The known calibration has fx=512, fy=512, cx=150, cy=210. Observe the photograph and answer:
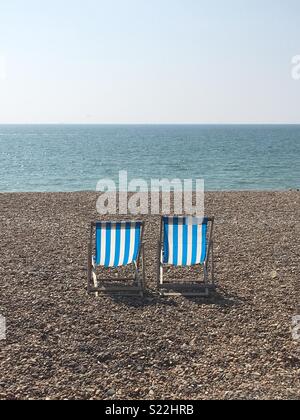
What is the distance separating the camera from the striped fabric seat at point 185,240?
22.7 feet

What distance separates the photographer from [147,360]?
196 inches

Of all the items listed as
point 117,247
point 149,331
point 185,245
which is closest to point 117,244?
point 117,247

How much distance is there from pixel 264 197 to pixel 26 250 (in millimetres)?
9281

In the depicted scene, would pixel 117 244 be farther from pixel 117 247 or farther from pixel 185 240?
pixel 185 240

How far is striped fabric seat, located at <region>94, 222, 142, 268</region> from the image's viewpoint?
6.84 metres

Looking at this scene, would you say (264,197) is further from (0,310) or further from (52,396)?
(52,396)

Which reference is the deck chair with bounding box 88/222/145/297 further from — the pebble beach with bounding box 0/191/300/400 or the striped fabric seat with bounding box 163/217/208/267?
the striped fabric seat with bounding box 163/217/208/267

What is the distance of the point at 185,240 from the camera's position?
6.95 m

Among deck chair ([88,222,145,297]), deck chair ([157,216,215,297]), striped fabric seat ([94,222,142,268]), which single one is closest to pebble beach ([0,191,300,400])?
deck chair ([88,222,145,297])

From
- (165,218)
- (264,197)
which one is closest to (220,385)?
(165,218)

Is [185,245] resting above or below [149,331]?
above

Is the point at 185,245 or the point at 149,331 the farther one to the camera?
the point at 185,245

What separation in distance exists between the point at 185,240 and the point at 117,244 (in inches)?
36.4

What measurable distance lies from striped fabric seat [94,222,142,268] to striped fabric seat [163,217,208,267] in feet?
1.35
